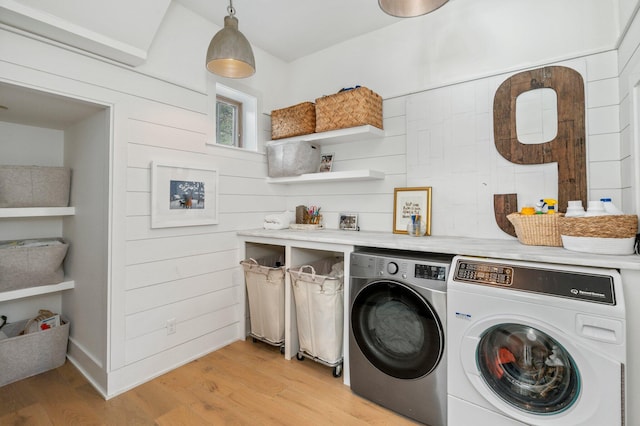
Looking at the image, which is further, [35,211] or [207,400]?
[35,211]

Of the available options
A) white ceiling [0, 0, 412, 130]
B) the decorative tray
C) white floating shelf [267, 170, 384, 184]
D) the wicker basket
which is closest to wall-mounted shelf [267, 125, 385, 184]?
white floating shelf [267, 170, 384, 184]

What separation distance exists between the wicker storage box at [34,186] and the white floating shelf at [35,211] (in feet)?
0.21

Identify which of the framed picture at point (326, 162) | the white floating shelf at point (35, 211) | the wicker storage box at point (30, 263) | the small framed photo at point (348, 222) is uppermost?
the framed picture at point (326, 162)

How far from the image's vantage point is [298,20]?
2447 millimetres

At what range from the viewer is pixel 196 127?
2.33 m

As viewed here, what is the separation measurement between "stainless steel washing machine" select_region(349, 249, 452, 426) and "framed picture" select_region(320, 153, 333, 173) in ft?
3.72

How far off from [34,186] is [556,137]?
3353 millimetres

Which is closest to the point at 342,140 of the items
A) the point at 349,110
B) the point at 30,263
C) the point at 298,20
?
the point at 349,110

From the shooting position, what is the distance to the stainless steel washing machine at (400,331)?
158cm

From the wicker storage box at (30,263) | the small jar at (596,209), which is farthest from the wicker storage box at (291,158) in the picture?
the small jar at (596,209)

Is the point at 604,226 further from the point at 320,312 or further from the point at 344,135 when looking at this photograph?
the point at 344,135

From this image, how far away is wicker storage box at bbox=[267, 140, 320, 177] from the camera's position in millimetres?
2646

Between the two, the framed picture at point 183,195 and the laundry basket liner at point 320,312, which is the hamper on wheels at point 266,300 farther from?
the framed picture at point 183,195

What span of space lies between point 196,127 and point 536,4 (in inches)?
94.5
